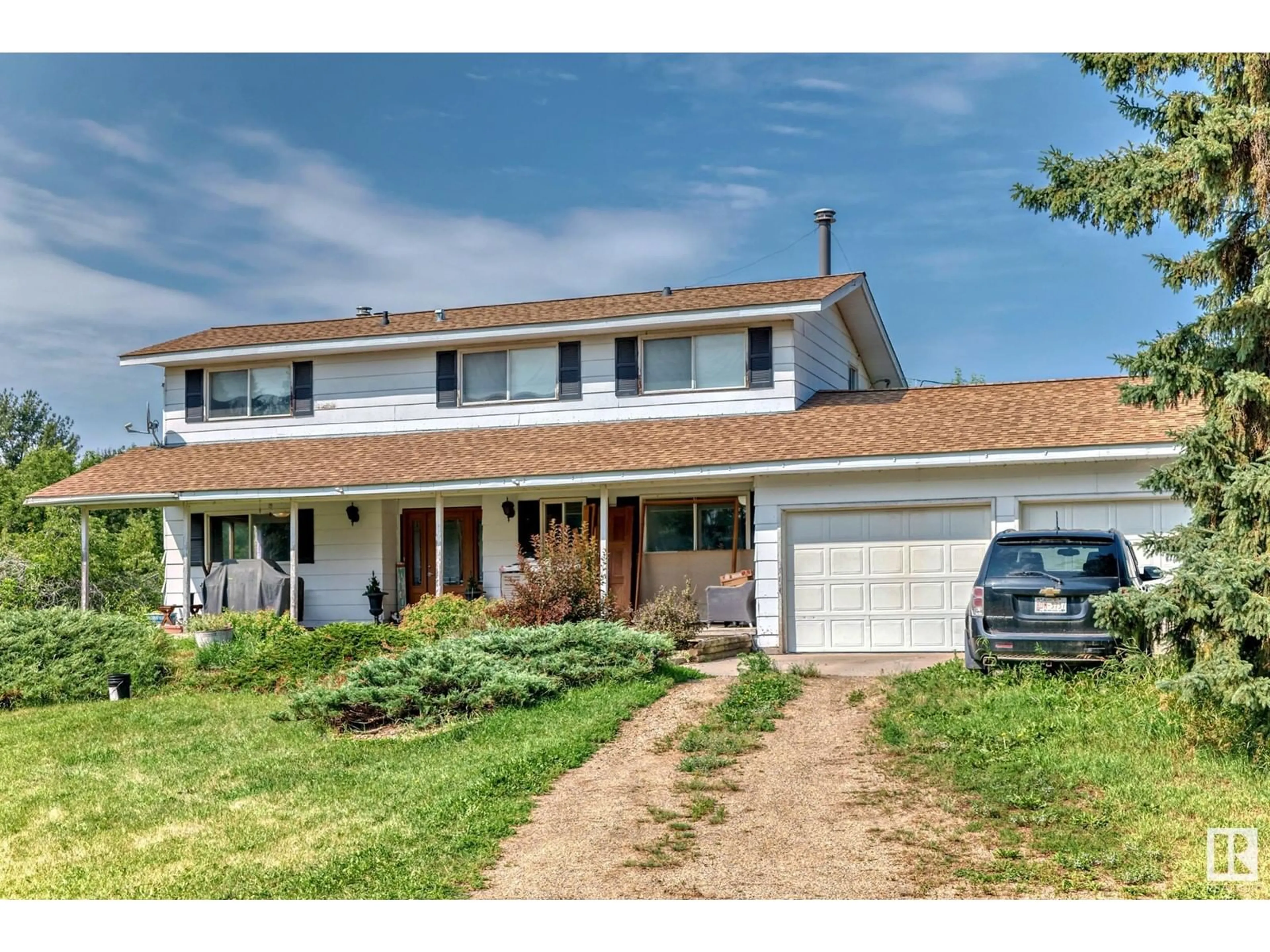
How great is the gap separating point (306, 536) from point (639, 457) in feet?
24.4

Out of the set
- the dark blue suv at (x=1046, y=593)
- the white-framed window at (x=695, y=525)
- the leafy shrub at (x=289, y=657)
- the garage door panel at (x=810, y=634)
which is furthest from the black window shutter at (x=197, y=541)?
the dark blue suv at (x=1046, y=593)

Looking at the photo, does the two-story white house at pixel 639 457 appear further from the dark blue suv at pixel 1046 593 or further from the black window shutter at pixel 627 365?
the dark blue suv at pixel 1046 593

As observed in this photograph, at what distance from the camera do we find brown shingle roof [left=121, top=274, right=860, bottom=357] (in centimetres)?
2017

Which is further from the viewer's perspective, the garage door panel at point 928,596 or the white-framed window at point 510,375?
the white-framed window at point 510,375

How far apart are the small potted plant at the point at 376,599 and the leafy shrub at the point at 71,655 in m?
4.19

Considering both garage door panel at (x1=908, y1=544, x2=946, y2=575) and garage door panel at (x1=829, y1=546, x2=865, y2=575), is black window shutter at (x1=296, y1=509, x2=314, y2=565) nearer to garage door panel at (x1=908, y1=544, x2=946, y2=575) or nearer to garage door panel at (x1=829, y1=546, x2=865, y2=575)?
garage door panel at (x1=829, y1=546, x2=865, y2=575)

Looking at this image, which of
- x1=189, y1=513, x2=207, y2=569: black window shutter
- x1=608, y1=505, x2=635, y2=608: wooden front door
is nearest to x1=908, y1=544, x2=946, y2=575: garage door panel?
x1=608, y1=505, x2=635, y2=608: wooden front door

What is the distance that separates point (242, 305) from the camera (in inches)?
1013

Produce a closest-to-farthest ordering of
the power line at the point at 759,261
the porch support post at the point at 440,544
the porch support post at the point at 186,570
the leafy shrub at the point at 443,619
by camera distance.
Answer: the leafy shrub at the point at 443,619
the porch support post at the point at 440,544
the porch support post at the point at 186,570
the power line at the point at 759,261

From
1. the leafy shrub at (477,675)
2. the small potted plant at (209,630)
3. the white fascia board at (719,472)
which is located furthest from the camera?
the small potted plant at (209,630)

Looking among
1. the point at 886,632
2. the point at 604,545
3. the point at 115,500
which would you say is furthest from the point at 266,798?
the point at 115,500

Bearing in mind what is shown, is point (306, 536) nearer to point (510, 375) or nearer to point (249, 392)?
point (249, 392)

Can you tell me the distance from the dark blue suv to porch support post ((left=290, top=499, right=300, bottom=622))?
11987 millimetres

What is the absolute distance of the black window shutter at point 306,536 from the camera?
21828mm
